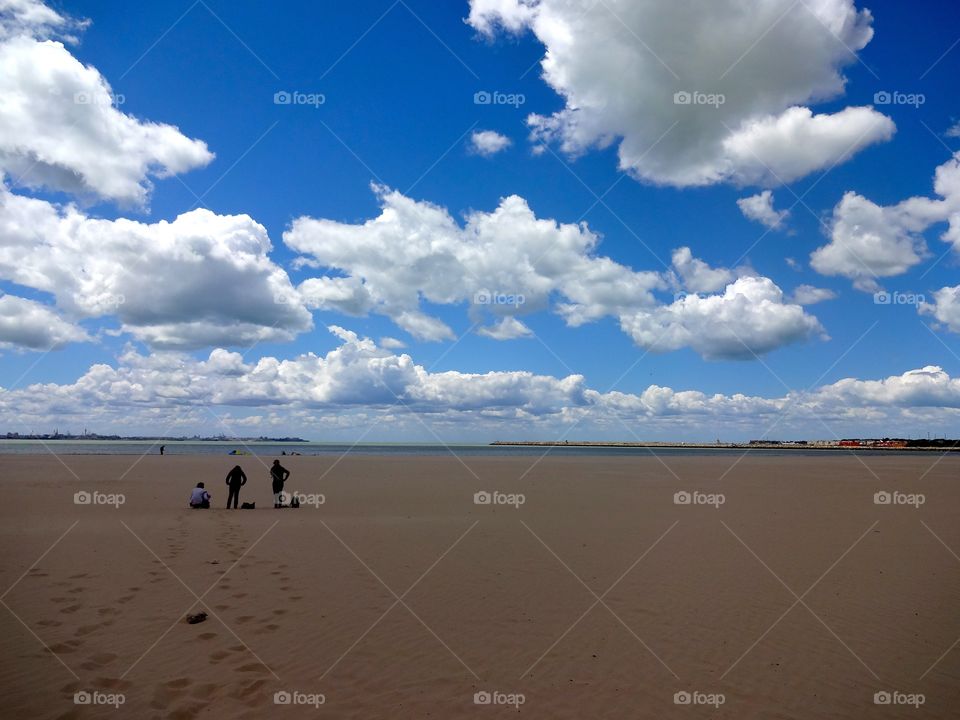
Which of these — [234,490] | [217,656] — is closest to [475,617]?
[217,656]

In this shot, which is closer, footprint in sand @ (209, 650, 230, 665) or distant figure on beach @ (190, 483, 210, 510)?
footprint in sand @ (209, 650, 230, 665)

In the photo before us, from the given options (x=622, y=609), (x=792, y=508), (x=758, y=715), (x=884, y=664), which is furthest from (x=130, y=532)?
(x=792, y=508)

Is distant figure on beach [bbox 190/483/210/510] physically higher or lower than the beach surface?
higher

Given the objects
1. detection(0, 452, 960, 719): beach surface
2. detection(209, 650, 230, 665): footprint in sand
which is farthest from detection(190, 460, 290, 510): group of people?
detection(209, 650, 230, 665): footprint in sand

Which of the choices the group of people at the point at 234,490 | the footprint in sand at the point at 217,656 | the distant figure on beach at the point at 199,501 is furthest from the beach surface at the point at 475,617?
the group of people at the point at 234,490

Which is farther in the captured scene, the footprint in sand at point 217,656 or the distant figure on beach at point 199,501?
the distant figure on beach at point 199,501

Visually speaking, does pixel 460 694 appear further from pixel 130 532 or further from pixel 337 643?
pixel 130 532

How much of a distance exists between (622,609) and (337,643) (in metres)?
5.50

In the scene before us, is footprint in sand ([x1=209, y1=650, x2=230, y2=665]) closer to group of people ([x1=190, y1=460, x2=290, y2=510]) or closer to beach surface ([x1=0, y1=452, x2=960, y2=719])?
beach surface ([x1=0, y1=452, x2=960, y2=719])

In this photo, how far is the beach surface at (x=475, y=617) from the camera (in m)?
7.38

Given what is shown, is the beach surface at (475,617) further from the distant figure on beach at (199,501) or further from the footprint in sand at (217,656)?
the distant figure on beach at (199,501)

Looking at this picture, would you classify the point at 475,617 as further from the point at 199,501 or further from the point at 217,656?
the point at 199,501

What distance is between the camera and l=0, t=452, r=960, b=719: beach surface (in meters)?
7.38

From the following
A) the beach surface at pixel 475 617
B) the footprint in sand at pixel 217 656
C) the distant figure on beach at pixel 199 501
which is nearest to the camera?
the beach surface at pixel 475 617
